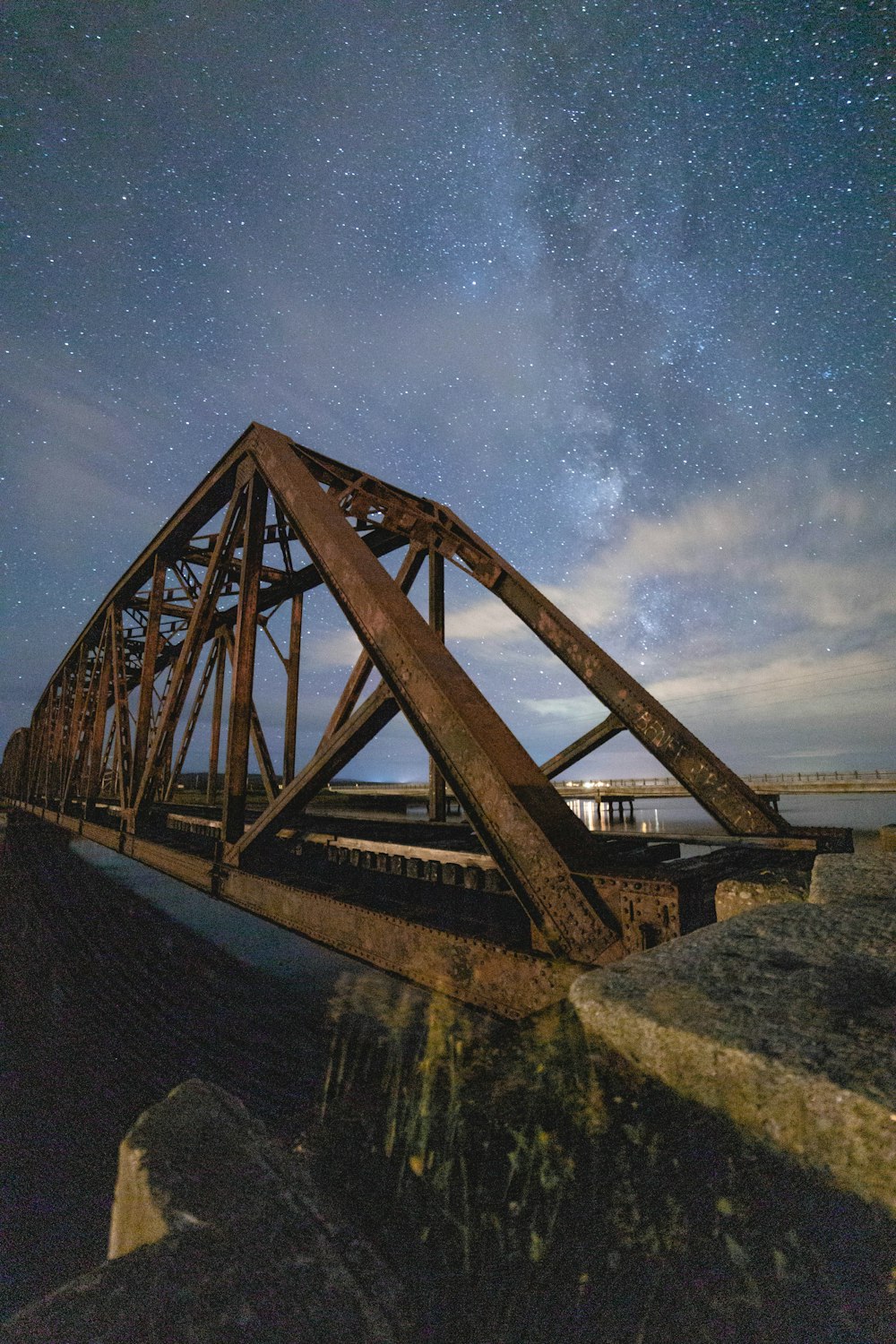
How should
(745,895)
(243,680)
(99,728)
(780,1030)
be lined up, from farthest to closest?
(99,728) < (243,680) < (745,895) < (780,1030)

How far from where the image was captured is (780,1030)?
1118mm

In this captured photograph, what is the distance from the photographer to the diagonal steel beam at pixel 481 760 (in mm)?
2338

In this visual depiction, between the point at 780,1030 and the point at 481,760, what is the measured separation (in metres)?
1.56

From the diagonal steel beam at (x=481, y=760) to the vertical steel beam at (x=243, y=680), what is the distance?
2.26 meters

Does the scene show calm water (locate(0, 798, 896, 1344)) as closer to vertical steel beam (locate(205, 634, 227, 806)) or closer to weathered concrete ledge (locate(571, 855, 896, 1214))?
weathered concrete ledge (locate(571, 855, 896, 1214))

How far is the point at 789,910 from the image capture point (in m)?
1.98

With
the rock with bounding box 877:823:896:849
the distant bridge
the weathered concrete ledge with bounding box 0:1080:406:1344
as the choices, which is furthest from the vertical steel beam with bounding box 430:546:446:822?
the distant bridge

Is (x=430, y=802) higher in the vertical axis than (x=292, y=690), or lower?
lower

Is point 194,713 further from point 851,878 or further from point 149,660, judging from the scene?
point 851,878

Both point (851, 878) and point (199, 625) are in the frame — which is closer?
point (851, 878)

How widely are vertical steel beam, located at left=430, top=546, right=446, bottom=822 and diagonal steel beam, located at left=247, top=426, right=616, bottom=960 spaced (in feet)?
7.94

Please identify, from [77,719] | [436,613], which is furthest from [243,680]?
[77,719]

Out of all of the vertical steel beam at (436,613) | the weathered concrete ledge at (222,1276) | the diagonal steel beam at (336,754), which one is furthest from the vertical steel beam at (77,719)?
the weathered concrete ledge at (222,1276)

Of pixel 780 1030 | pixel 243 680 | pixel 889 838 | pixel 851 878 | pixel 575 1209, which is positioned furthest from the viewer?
pixel 243 680
